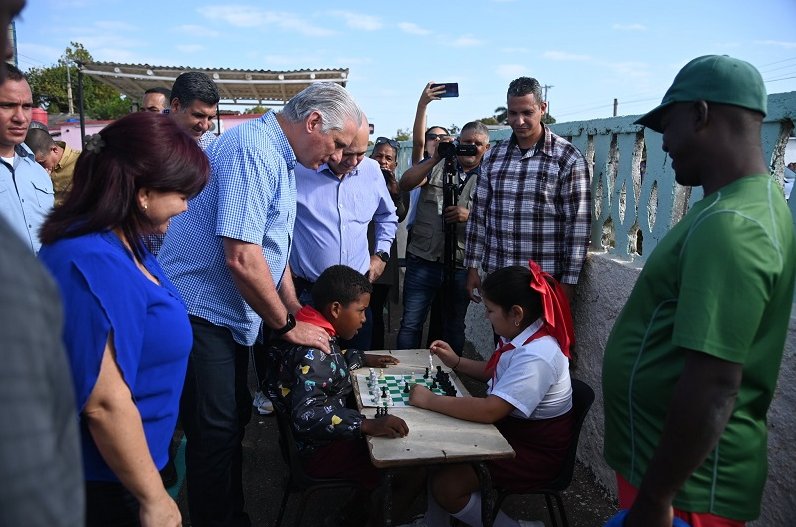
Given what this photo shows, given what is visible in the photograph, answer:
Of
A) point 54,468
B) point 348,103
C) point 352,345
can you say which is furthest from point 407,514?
point 54,468

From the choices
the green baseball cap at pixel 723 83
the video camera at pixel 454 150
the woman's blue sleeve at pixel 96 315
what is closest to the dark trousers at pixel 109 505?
the woman's blue sleeve at pixel 96 315

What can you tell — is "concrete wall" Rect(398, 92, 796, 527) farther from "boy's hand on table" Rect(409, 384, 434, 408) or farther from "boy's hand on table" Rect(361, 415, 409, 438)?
"boy's hand on table" Rect(361, 415, 409, 438)

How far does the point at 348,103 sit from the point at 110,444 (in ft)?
5.63

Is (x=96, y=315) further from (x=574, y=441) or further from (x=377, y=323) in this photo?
(x=377, y=323)

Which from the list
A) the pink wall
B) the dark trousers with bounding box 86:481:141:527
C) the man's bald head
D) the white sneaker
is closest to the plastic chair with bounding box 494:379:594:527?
the dark trousers with bounding box 86:481:141:527

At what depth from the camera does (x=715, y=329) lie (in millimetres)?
1296

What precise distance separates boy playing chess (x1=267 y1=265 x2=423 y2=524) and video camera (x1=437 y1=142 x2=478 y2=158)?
1956 mm

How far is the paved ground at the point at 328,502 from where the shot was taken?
319cm

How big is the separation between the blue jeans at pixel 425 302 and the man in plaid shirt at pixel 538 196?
996 millimetres

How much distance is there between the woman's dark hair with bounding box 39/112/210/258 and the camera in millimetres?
1484

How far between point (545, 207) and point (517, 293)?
44.0 inches

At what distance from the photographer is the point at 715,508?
1.50 meters

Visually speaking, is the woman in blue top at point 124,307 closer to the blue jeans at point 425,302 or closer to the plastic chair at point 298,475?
the plastic chair at point 298,475

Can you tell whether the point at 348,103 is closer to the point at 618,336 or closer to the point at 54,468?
the point at 618,336
